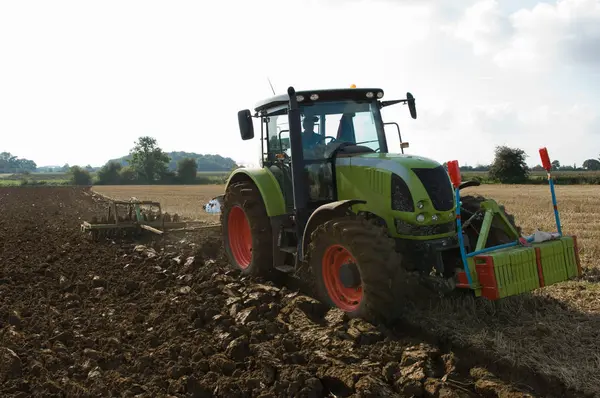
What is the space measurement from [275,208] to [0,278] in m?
4.33

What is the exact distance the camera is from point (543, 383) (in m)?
3.93

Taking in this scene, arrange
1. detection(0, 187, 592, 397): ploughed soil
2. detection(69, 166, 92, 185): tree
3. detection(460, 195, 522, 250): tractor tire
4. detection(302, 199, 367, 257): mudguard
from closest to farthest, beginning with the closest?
detection(0, 187, 592, 397): ploughed soil → detection(302, 199, 367, 257): mudguard → detection(460, 195, 522, 250): tractor tire → detection(69, 166, 92, 185): tree

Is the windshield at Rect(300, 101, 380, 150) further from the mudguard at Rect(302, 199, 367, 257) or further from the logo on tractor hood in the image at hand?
the mudguard at Rect(302, 199, 367, 257)

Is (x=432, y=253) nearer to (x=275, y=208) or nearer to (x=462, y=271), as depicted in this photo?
(x=462, y=271)

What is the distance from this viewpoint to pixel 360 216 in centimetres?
533

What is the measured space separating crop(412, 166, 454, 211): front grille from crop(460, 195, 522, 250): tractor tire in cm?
63

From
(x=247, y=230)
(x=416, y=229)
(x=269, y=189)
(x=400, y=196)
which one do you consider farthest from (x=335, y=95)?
(x=247, y=230)

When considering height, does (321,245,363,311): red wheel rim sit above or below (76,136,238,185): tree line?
below

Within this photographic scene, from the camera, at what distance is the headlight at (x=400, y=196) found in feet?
17.9

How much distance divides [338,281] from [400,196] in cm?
111

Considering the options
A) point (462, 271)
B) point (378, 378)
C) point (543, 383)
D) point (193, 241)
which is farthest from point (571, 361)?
point (193, 241)

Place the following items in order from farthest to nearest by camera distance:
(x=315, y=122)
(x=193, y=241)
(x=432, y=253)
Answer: (x=193, y=241) < (x=315, y=122) < (x=432, y=253)

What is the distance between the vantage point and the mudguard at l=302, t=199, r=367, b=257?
538 centimetres

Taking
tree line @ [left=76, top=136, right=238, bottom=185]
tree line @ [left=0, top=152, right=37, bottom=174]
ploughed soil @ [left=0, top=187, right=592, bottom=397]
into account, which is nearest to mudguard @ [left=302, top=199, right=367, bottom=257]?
ploughed soil @ [left=0, top=187, right=592, bottom=397]
